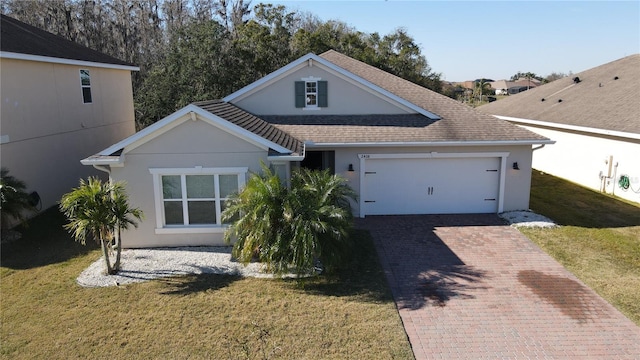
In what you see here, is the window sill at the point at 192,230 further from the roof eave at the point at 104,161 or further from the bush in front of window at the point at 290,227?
the roof eave at the point at 104,161

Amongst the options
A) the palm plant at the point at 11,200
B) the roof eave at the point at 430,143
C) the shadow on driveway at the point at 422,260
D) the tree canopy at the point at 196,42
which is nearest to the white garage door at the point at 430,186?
the shadow on driveway at the point at 422,260

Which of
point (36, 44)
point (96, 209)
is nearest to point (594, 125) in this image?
point (96, 209)

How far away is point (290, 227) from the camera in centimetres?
929

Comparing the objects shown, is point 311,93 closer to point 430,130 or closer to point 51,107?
point 430,130

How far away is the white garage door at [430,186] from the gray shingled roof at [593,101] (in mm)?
6343

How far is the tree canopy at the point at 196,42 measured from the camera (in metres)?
26.7

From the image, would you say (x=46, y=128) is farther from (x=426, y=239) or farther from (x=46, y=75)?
(x=426, y=239)

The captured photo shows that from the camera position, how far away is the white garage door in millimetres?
14320

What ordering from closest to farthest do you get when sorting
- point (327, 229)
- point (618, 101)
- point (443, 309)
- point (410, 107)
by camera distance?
point (443, 309) → point (327, 229) → point (410, 107) → point (618, 101)

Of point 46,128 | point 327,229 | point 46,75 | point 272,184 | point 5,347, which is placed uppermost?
point 46,75

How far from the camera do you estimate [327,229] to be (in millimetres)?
9109

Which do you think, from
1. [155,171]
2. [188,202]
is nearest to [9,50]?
[155,171]

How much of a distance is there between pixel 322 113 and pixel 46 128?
32.2 ft

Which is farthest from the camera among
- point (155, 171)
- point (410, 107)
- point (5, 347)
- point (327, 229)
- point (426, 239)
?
point (410, 107)
